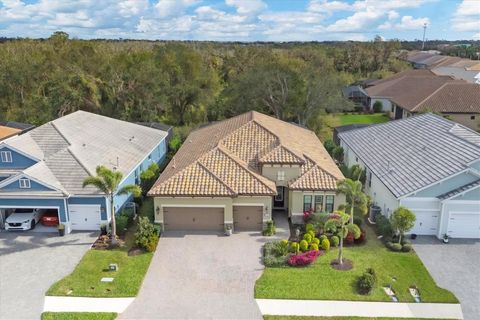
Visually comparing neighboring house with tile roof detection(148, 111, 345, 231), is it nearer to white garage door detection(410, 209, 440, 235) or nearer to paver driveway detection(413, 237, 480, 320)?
white garage door detection(410, 209, 440, 235)

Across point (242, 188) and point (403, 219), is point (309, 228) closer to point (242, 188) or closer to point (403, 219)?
point (242, 188)

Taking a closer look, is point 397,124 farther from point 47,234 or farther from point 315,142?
point 47,234

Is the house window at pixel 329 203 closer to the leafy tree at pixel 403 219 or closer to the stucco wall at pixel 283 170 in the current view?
the stucco wall at pixel 283 170

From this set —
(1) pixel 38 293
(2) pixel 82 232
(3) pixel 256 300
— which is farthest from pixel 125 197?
(3) pixel 256 300

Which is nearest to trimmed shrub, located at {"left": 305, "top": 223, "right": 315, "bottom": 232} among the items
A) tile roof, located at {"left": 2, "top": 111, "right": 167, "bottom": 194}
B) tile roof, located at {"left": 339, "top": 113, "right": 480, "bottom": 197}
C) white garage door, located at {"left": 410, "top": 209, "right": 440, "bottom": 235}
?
tile roof, located at {"left": 339, "top": 113, "right": 480, "bottom": 197}

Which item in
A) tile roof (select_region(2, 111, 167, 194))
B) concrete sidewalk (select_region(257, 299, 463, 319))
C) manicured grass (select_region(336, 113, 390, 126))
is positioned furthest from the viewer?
manicured grass (select_region(336, 113, 390, 126))

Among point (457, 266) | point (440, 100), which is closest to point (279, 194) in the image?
point (457, 266)

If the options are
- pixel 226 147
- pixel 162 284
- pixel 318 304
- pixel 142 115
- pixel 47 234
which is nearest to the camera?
pixel 318 304
